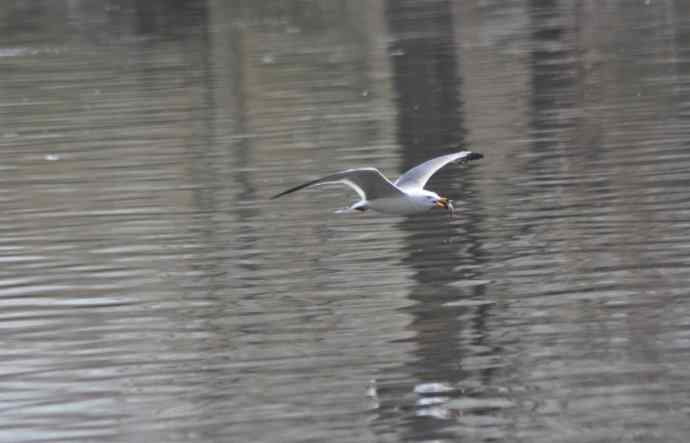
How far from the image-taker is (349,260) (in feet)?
48.9

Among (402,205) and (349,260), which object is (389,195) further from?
(349,260)

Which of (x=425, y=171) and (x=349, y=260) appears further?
(x=349, y=260)

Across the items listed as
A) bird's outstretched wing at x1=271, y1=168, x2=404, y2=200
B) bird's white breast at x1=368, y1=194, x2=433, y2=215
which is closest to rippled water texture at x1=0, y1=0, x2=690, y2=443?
bird's white breast at x1=368, y1=194, x2=433, y2=215

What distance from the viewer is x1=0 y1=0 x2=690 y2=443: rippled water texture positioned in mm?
10656

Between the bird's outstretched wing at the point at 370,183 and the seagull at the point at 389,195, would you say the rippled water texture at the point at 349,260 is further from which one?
the bird's outstretched wing at the point at 370,183

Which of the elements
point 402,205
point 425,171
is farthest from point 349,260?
point 402,205

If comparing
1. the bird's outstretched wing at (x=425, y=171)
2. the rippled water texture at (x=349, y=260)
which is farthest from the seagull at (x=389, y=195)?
the rippled water texture at (x=349, y=260)

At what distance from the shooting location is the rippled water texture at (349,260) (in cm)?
1066

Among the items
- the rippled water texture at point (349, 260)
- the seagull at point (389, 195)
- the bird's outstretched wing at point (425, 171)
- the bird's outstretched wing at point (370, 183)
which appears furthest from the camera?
the bird's outstretched wing at point (425, 171)

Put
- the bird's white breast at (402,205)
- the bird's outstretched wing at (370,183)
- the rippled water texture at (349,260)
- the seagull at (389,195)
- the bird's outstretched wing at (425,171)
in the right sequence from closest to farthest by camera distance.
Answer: the rippled water texture at (349,260), the bird's outstretched wing at (370,183), the seagull at (389,195), the bird's white breast at (402,205), the bird's outstretched wing at (425,171)

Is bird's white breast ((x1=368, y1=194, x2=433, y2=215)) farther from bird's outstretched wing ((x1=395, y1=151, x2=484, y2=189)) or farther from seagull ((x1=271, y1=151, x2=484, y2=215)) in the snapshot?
bird's outstretched wing ((x1=395, y1=151, x2=484, y2=189))

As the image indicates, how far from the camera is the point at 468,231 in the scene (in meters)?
15.8

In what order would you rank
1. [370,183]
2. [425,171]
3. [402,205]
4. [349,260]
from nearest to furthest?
1. [370,183]
2. [402,205]
3. [425,171]
4. [349,260]

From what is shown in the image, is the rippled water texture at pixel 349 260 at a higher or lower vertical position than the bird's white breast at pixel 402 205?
lower
